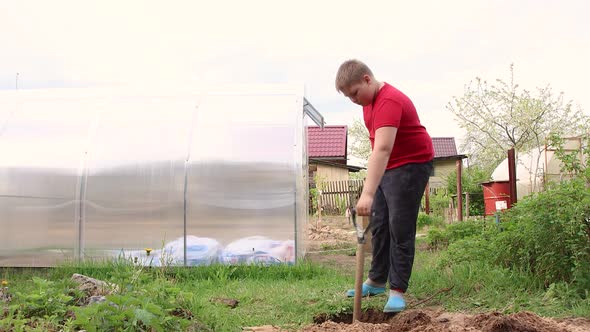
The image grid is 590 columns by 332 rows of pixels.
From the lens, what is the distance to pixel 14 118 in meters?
7.61

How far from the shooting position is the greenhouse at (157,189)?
266 inches

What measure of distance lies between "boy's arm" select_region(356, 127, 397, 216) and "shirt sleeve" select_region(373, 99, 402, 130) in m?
0.03

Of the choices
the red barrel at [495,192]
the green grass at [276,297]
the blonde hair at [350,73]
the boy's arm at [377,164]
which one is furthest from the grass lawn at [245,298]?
the red barrel at [495,192]

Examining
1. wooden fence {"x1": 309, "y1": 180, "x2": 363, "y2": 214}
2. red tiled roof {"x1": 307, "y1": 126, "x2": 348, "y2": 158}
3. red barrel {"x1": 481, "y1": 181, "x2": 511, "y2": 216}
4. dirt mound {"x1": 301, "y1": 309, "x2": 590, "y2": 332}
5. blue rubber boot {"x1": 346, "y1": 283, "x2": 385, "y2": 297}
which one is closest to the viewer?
dirt mound {"x1": 301, "y1": 309, "x2": 590, "y2": 332}

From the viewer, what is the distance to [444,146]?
114 ft

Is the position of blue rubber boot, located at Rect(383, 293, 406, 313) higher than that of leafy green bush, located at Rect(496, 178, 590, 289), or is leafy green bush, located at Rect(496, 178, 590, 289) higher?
leafy green bush, located at Rect(496, 178, 590, 289)

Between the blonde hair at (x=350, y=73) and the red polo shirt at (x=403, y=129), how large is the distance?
175 mm

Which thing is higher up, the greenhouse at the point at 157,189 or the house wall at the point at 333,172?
the house wall at the point at 333,172

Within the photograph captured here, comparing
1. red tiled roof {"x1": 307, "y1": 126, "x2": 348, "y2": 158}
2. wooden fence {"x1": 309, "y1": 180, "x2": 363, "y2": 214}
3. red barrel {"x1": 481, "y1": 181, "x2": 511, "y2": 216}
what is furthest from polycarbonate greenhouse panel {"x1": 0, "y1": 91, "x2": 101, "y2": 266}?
red tiled roof {"x1": 307, "y1": 126, "x2": 348, "y2": 158}

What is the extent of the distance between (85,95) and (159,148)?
156cm

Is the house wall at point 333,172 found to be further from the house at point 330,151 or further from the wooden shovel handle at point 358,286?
the wooden shovel handle at point 358,286

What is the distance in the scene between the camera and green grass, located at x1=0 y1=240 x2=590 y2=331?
301cm

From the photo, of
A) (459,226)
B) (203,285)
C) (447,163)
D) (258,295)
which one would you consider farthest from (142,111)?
(447,163)

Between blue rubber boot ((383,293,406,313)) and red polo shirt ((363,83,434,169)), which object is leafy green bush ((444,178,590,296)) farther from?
blue rubber boot ((383,293,406,313))
